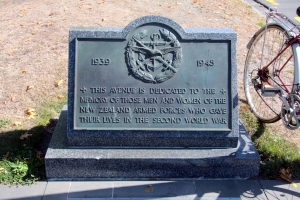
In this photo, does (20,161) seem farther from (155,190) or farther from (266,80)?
(266,80)

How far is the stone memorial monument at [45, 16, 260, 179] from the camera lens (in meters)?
3.87

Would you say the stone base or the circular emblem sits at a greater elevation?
the circular emblem

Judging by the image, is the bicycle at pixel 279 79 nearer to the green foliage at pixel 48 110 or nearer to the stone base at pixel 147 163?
the stone base at pixel 147 163

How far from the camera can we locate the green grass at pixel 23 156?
12.8 feet

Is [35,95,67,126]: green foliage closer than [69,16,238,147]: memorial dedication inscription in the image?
No

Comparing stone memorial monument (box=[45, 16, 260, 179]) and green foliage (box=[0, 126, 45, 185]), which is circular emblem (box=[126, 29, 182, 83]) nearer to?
stone memorial monument (box=[45, 16, 260, 179])

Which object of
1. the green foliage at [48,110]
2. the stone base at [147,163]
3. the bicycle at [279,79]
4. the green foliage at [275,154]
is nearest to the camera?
the stone base at [147,163]

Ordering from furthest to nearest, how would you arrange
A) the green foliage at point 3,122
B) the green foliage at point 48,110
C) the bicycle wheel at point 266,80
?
the green foliage at point 48,110 < the green foliage at point 3,122 < the bicycle wheel at point 266,80

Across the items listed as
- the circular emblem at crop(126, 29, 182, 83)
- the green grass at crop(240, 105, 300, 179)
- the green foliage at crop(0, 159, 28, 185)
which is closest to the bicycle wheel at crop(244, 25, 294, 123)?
the green grass at crop(240, 105, 300, 179)

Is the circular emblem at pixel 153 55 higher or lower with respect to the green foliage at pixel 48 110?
higher

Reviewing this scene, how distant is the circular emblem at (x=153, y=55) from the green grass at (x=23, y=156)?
1.47 meters

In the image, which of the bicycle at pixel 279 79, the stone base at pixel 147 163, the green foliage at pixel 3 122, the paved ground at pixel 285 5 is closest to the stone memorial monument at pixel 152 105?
the stone base at pixel 147 163

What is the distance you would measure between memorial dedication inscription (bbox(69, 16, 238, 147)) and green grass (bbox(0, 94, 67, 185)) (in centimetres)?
63

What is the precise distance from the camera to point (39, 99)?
5.36m
